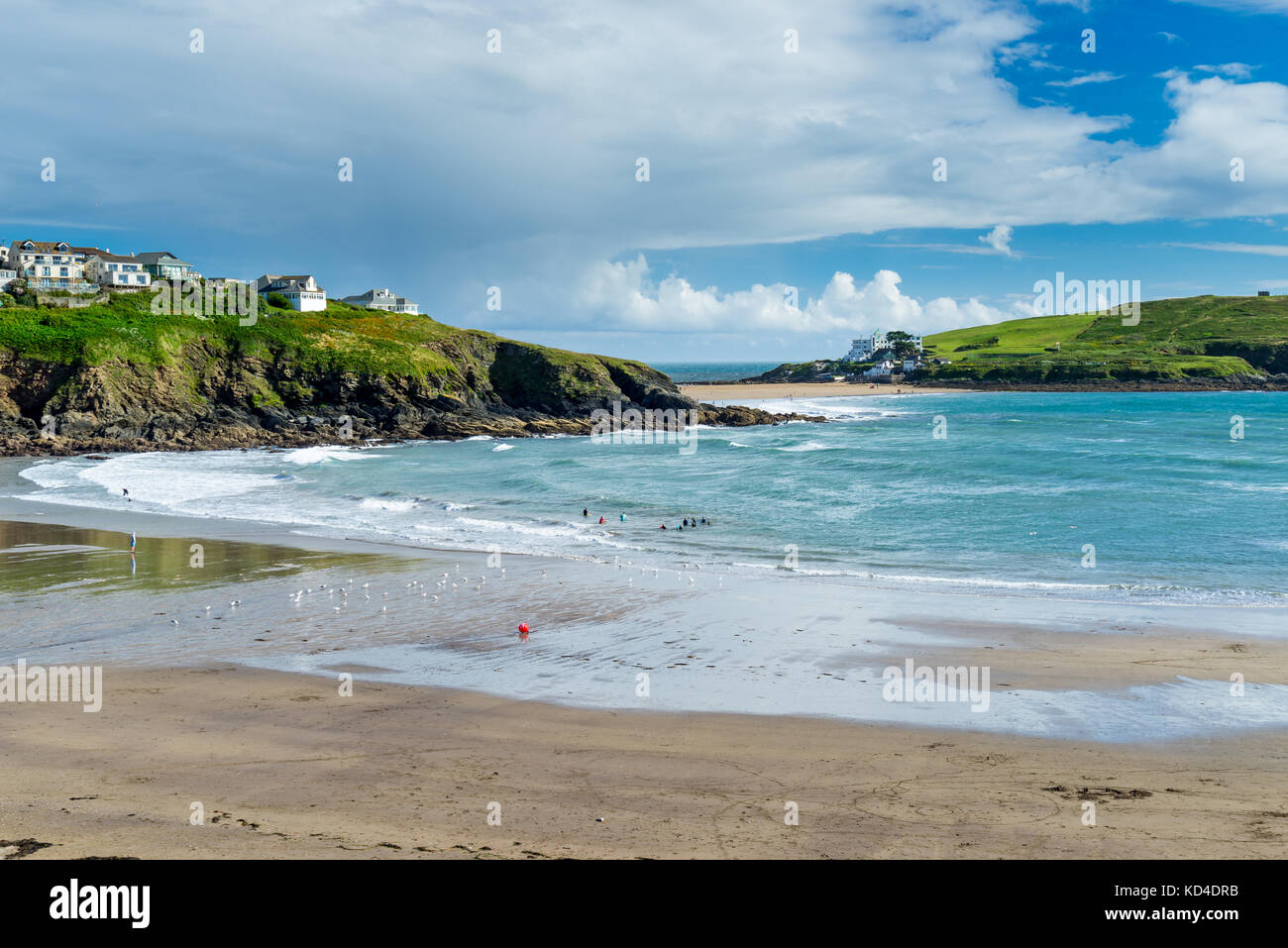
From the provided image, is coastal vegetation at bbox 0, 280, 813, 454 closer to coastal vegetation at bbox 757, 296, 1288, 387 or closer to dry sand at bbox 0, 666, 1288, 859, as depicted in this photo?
dry sand at bbox 0, 666, 1288, 859

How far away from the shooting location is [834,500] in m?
43.4

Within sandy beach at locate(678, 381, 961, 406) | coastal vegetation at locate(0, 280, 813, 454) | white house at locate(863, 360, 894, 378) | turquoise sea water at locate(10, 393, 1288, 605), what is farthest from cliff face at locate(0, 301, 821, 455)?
white house at locate(863, 360, 894, 378)

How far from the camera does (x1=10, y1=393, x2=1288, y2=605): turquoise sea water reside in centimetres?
2891

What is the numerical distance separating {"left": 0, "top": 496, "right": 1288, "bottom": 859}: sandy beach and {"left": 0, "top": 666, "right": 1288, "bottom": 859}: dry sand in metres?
0.05

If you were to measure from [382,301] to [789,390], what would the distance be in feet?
268

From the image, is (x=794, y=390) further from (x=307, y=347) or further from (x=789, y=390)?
(x=307, y=347)

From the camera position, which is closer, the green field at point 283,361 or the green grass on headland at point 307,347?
the green field at point 283,361

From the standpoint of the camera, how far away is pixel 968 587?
85.7 feet

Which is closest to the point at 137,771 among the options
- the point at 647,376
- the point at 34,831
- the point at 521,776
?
the point at 34,831

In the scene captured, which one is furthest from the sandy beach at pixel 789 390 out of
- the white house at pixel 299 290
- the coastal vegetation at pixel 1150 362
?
the white house at pixel 299 290

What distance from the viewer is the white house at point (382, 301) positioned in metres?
128

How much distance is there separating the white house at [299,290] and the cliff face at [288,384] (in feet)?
13.4

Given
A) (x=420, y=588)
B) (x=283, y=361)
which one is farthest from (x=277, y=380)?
(x=420, y=588)

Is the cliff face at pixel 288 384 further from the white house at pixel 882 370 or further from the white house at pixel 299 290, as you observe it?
the white house at pixel 882 370
